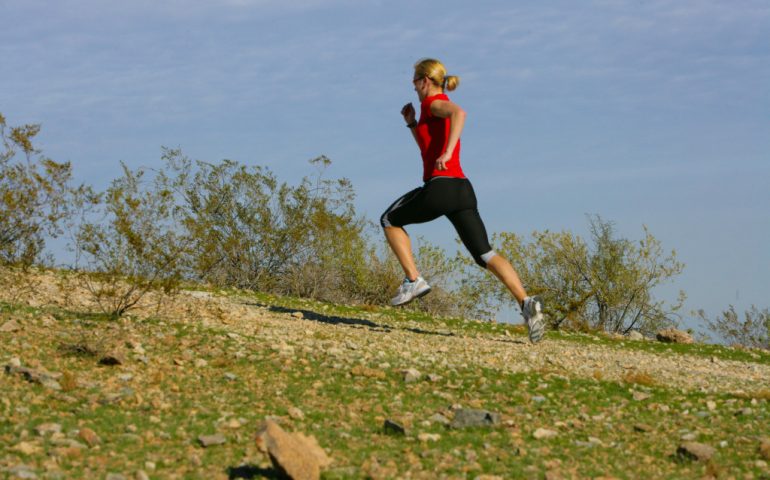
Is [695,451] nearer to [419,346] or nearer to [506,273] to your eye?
[419,346]

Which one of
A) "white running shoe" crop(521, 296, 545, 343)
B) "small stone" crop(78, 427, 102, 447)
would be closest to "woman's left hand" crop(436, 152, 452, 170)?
"white running shoe" crop(521, 296, 545, 343)

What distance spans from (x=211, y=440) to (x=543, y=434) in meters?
2.32

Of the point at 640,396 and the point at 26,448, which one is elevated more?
the point at 640,396

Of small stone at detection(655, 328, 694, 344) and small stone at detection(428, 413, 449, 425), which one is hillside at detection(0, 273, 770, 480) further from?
small stone at detection(655, 328, 694, 344)

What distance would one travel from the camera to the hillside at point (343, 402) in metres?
5.52

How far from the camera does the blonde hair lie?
10.7m

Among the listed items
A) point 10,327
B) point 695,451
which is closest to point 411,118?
point 10,327

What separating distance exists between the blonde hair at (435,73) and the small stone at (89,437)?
20.8ft

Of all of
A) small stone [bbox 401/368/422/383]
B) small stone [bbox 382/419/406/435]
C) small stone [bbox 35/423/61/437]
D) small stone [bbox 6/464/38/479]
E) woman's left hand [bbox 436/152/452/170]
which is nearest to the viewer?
small stone [bbox 6/464/38/479]

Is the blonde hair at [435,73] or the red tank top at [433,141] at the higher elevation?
the blonde hair at [435,73]

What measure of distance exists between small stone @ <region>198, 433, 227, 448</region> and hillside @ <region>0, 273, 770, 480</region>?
20 millimetres

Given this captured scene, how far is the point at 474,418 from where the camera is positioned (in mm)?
6402

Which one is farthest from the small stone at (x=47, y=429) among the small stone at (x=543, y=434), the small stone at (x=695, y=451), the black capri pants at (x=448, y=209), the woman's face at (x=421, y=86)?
the woman's face at (x=421, y=86)

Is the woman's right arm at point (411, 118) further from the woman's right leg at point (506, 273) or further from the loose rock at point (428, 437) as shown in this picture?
the loose rock at point (428, 437)
